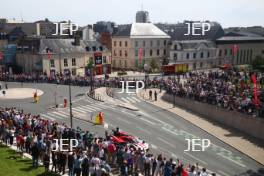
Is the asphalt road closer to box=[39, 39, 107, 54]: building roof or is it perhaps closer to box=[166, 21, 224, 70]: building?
box=[39, 39, 107, 54]: building roof

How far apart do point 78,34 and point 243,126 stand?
5305 centimetres

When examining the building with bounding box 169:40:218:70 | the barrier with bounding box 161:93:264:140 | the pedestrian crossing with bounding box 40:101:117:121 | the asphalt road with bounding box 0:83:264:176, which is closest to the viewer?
the asphalt road with bounding box 0:83:264:176

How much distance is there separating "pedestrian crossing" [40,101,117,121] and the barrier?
9.22 meters

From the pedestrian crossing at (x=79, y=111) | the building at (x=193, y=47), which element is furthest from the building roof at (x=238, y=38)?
the pedestrian crossing at (x=79, y=111)

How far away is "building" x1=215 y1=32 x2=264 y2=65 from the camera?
307ft

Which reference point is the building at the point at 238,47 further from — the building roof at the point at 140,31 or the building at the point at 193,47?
the building roof at the point at 140,31

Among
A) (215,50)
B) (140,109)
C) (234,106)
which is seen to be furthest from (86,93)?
(215,50)

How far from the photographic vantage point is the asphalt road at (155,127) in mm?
26891

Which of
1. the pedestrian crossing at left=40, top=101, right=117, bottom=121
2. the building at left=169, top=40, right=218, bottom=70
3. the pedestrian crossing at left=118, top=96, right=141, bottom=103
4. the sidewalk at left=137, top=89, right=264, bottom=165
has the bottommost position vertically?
the sidewalk at left=137, top=89, right=264, bottom=165

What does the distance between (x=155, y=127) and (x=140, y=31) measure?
54.0 metres

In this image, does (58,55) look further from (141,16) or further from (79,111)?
(141,16)

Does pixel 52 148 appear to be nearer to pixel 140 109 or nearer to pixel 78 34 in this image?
pixel 140 109

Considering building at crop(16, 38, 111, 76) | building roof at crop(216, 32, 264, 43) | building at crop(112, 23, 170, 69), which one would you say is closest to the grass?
building at crop(16, 38, 111, 76)

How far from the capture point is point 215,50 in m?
91.5
